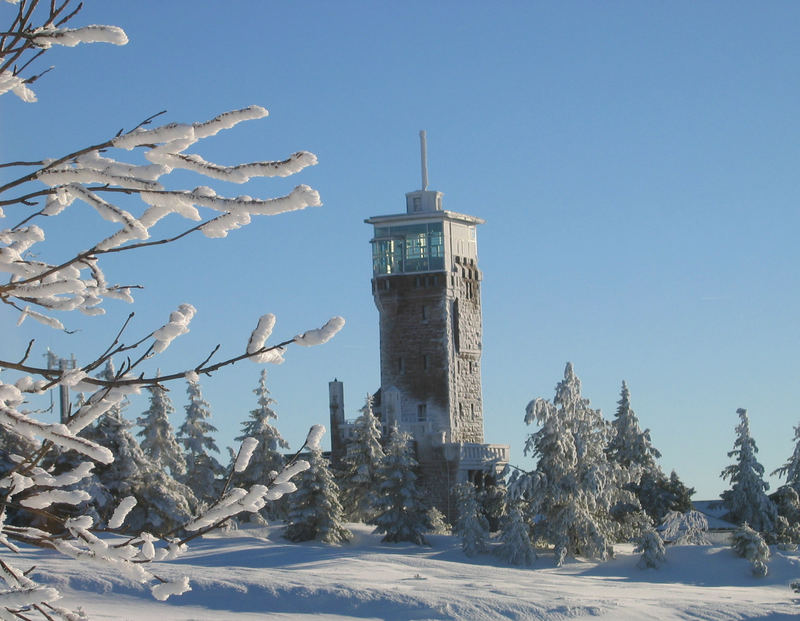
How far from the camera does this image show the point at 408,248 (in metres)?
50.0

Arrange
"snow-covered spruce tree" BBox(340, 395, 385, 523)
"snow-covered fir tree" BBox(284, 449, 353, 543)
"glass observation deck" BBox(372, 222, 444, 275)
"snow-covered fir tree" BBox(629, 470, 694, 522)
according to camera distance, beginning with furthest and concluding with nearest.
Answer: "glass observation deck" BBox(372, 222, 444, 275)
"snow-covered fir tree" BBox(629, 470, 694, 522)
"snow-covered spruce tree" BBox(340, 395, 385, 523)
"snow-covered fir tree" BBox(284, 449, 353, 543)

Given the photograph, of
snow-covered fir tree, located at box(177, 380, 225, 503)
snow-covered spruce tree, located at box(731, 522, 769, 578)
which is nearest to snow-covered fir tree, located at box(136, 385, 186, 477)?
snow-covered fir tree, located at box(177, 380, 225, 503)

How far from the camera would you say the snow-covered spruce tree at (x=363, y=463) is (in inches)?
1625

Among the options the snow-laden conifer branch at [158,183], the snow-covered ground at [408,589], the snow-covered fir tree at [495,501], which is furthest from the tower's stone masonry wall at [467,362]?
the snow-laden conifer branch at [158,183]

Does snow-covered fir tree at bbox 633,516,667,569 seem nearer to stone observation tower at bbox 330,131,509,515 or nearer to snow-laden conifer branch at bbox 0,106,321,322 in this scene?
stone observation tower at bbox 330,131,509,515

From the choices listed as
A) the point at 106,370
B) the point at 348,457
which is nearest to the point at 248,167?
the point at 106,370

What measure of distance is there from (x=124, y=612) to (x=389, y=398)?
27495 millimetres

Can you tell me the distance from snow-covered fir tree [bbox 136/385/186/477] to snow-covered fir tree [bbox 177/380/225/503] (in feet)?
5.84

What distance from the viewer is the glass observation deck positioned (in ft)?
163

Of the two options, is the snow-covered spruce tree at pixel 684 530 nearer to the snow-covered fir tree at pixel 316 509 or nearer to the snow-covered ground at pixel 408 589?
the snow-covered ground at pixel 408 589

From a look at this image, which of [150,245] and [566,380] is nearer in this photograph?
[150,245]

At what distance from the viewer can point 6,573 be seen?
216 inches

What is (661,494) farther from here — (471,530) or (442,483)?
(471,530)

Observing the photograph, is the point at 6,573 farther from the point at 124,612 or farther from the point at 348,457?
the point at 348,457
